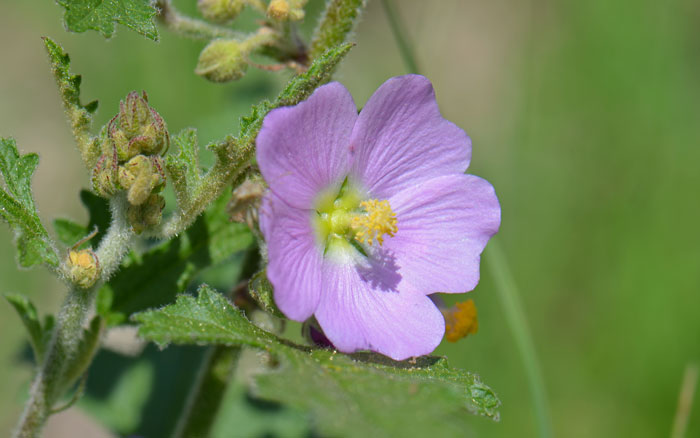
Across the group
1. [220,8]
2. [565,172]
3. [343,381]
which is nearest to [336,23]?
[220,8]

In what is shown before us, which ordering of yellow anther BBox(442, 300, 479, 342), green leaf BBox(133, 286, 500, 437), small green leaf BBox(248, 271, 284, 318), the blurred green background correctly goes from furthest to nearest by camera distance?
the blurred green background < yellow anther BBox(442, 300, 479, 342) < small green leaf BBox(248, 271, 284, 318) < green leaf BBox(133, 286, 500, 437)

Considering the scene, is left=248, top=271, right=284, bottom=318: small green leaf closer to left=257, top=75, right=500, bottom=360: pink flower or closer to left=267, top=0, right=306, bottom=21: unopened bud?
left=257, top=75, right=500, bottom=360: pink flower

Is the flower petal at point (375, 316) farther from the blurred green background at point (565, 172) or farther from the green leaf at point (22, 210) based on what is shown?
the blurred green background at point (565, 172)

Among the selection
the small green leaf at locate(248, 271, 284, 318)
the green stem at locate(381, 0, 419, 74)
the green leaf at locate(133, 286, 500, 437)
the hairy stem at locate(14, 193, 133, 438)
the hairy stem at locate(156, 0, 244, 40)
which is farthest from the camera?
the green stem at locate(381, 0, 419, 74)

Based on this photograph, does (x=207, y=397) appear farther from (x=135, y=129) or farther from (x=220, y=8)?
(x=220, y=8)

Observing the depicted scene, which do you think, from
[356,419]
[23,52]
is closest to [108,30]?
[356,419]

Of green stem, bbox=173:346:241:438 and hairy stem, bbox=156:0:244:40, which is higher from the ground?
hairy stem, bbox=156:0:244:40

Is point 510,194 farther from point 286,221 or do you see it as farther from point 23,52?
point 23,52

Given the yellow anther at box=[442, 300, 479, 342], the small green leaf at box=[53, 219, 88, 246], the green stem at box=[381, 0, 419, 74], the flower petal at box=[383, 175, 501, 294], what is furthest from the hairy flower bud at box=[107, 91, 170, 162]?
the green stem at box=[381, 0, 419, 74]

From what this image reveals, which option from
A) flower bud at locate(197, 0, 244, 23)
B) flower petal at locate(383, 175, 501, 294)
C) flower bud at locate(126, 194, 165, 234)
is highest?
flower bud at locate(197, 0, 244, 23)
